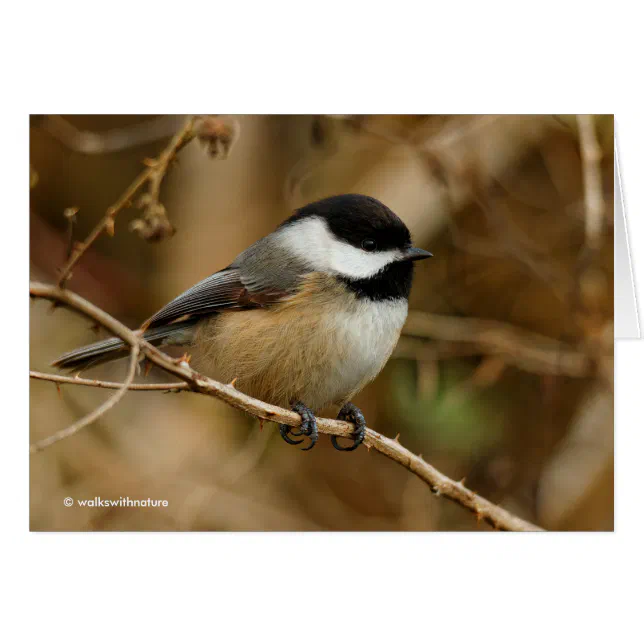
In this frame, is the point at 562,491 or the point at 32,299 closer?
the point at 32,299

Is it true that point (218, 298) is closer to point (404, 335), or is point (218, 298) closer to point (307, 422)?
point (307, 422)

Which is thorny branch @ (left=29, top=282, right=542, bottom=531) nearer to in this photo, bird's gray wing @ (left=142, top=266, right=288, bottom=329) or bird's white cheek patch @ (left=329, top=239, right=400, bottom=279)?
bird's gray wing @ (left=142, top=266, right=288, bottom=329)

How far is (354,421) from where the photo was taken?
103 inches

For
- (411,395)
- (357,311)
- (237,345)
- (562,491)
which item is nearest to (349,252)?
(357,311)

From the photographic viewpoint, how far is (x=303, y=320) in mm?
2348

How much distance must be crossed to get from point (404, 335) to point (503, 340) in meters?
0.43

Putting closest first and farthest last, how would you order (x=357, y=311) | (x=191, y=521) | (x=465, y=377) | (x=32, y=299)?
(x=357, y=311) → (x=32, y=299) → (x=191, y=521) → (x=465, y=377)

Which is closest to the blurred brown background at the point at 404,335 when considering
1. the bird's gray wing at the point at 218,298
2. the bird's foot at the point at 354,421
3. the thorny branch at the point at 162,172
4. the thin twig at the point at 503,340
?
the thin twig at the point at 503,340

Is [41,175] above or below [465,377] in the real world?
above

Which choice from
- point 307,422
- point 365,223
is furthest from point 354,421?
point 365,223

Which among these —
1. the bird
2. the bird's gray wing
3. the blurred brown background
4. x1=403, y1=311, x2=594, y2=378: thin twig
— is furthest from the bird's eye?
x1=403, y1=311, x2=594, y2=378: thin twig

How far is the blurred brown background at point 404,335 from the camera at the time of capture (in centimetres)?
272

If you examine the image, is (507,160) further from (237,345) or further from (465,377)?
(237,345)
